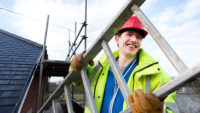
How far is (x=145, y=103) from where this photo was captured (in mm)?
664

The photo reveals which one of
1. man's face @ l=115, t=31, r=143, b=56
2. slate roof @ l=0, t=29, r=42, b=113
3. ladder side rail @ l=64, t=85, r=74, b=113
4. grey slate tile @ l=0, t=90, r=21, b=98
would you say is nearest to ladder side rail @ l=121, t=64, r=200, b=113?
man's face @ l=115, t=31, r=143, b=56

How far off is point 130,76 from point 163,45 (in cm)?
68

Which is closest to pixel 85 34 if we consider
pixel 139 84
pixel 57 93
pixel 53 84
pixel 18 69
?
pixel 18 69

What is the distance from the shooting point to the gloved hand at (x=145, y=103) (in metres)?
0.65

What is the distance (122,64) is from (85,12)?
4.34m

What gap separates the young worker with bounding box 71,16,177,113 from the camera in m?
1.08

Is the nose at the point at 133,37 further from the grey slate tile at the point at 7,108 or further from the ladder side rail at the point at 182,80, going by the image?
the grey slate tile at the point at 7,108

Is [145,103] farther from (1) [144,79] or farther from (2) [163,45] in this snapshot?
(1) [144,79]

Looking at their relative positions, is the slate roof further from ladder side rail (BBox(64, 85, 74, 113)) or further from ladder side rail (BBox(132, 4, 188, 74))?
ladder side rail (BBox(132, 4, 188, 74))

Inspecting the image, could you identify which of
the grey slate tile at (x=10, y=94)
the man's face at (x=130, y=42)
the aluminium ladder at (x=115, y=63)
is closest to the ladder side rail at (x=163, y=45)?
the aluminium ladder at (x=115, y=63)

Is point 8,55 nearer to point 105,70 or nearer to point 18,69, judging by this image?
point 18,69

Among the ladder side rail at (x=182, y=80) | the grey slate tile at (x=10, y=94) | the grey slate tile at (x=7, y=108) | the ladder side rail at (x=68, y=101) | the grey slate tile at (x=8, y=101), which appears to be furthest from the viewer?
the grey slate tile at (x=10, y=94)

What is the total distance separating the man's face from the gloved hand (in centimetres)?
86

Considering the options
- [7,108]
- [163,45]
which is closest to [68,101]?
[163,45]
